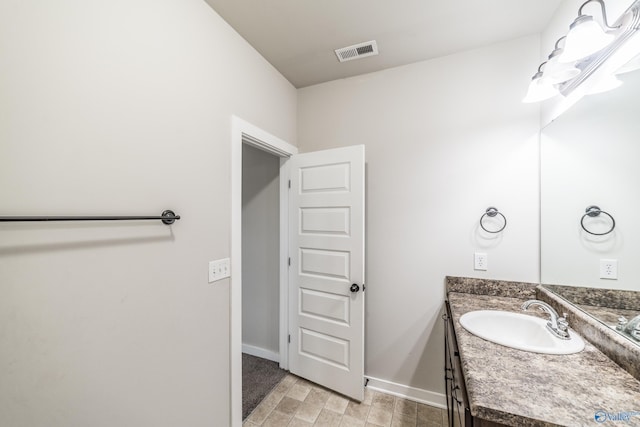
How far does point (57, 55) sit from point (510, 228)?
2.49m

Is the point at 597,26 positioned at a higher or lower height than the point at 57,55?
higher

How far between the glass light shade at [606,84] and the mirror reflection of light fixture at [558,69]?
11 centimetres

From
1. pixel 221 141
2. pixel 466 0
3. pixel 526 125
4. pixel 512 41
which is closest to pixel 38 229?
pixel 221 141

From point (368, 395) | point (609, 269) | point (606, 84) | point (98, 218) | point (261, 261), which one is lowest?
point (368, 395)

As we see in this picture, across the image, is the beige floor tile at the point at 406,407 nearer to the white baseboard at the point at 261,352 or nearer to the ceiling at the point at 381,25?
the white baseboard at the point at 261,352

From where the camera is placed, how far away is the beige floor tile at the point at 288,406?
6.16 ft

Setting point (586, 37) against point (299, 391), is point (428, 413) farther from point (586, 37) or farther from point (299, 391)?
point (586, 37)

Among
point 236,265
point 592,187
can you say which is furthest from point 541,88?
point 236,265

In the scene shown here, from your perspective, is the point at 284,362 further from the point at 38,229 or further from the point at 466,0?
the point at 466,0

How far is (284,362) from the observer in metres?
2.38

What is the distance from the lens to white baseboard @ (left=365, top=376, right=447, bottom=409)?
195 cm

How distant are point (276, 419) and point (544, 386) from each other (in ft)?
5.53

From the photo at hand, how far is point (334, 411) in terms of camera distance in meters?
1.88

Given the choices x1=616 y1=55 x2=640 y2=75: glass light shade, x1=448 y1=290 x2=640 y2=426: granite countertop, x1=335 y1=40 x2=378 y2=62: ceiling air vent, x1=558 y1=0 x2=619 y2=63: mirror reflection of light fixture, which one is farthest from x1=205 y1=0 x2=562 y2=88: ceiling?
x1=448 y1=290 x2=640 y2=426: granite countertop
